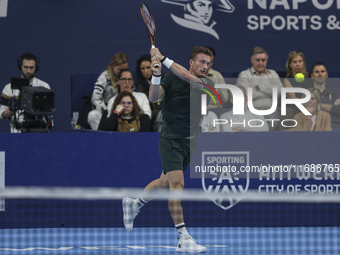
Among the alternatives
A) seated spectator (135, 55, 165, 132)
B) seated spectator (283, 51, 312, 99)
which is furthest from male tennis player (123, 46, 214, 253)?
seated spectator (283, 51, 312, 99)

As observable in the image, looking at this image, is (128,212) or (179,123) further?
(128,212)

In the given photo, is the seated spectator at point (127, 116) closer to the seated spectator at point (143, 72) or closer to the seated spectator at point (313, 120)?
the seated spectator at point (143, 72)

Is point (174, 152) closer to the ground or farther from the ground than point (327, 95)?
closer to the ground

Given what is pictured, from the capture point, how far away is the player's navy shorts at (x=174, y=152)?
25.5ft

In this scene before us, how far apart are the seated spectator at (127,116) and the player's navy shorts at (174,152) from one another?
1.81 m

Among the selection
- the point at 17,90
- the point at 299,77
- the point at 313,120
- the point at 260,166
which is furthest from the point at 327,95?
the point at 17,90

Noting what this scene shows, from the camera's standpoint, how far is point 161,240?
→ 860cm

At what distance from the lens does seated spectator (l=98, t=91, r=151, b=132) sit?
9672 mm

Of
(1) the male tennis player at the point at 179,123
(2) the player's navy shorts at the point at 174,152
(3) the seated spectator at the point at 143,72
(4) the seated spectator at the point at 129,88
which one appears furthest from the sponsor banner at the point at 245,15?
(2) the player's navy shorts at the point at 174,152

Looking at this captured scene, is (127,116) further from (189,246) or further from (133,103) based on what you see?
(189,246)

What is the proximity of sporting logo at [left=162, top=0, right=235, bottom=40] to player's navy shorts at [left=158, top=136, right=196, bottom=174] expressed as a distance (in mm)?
4572

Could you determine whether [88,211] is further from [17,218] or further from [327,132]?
[327,132]

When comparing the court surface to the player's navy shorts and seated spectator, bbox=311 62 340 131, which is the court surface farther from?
seated spectator, bbox=311 62 340 131

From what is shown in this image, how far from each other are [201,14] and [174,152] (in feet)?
15.9
